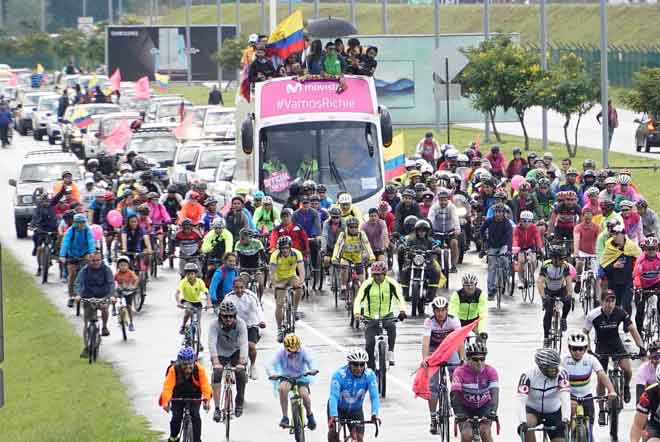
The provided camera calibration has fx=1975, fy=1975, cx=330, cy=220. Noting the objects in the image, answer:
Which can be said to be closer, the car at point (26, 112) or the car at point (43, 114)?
the car at point (43, 114)

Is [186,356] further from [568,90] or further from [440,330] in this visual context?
[568,90]

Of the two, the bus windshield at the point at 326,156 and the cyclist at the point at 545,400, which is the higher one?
the bus windshield at the point at 326,156

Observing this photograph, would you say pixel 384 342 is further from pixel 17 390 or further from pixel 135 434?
pixel 17 390

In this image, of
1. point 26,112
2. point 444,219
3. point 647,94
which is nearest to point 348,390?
point 444,219

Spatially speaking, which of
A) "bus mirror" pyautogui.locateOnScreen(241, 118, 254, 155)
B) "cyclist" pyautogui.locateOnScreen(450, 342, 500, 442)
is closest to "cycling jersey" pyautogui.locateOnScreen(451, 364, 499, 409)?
"cyclist" pyautogui.locateOnScreen(450, 342, 500, 442)

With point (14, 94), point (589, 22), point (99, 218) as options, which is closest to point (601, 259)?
point (99, 218)

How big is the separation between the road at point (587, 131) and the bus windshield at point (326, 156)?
1881 cm

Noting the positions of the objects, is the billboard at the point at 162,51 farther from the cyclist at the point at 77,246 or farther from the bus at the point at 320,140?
the cyclist at the point at 77,246

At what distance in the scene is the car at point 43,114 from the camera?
7538 cm

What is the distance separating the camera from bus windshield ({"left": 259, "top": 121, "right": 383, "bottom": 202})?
3366 centimetres

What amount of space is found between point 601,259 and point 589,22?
7393 centimetres

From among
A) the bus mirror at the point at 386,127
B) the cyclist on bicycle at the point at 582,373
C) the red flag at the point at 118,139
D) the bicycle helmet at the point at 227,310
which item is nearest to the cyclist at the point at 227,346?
the bicycle helmet at the point at 227,310

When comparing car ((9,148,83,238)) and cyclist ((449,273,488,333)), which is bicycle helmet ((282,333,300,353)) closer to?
cyclist ((449,273,488,333))

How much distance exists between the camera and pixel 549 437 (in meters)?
16.9
